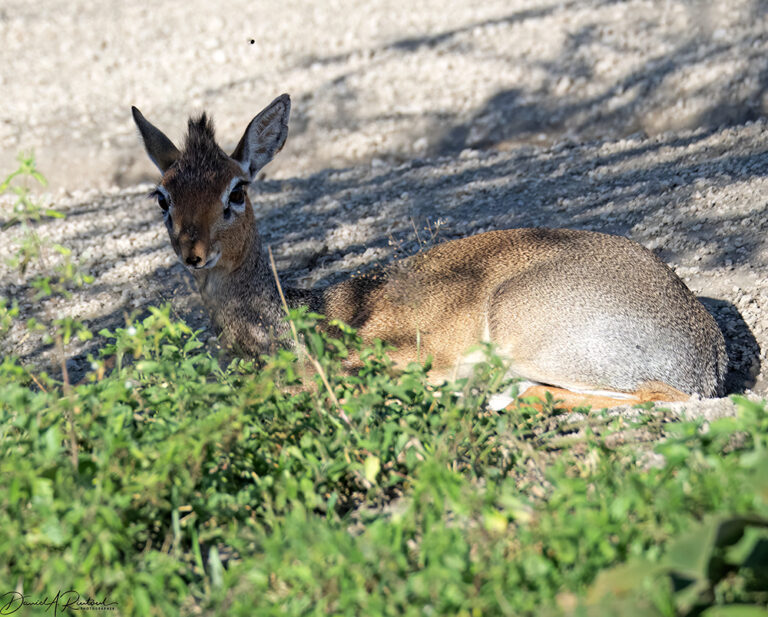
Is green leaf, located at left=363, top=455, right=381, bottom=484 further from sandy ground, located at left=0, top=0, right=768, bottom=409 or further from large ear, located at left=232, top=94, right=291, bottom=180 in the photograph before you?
sandy ground, located at left=0, top=0, right=768, bottom=409

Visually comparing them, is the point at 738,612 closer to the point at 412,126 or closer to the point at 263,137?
the point at 263,137

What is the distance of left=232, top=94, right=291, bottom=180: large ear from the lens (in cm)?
493

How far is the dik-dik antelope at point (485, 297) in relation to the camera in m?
4.31

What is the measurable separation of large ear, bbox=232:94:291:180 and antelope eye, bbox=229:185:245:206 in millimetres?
269

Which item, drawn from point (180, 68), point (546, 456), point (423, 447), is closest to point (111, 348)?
point (423, 447)

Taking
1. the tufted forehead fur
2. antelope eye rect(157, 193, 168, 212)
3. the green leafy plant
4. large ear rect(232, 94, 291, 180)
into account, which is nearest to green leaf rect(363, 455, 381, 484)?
the green leafy plant

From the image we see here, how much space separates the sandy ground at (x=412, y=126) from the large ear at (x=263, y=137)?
1.31 m

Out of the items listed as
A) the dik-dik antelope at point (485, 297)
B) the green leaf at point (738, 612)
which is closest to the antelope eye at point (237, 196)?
the dik-dik antelope at point (485, 297)

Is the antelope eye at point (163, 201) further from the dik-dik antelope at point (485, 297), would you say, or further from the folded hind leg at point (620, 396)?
the folded hind leg at point (620, 396)

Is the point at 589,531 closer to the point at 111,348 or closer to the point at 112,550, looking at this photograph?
the point at 112,550

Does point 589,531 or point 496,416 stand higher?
point 589,531

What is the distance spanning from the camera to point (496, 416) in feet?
10.2

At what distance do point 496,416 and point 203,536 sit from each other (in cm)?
127

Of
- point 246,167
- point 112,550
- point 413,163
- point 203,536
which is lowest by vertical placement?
point 413,163
